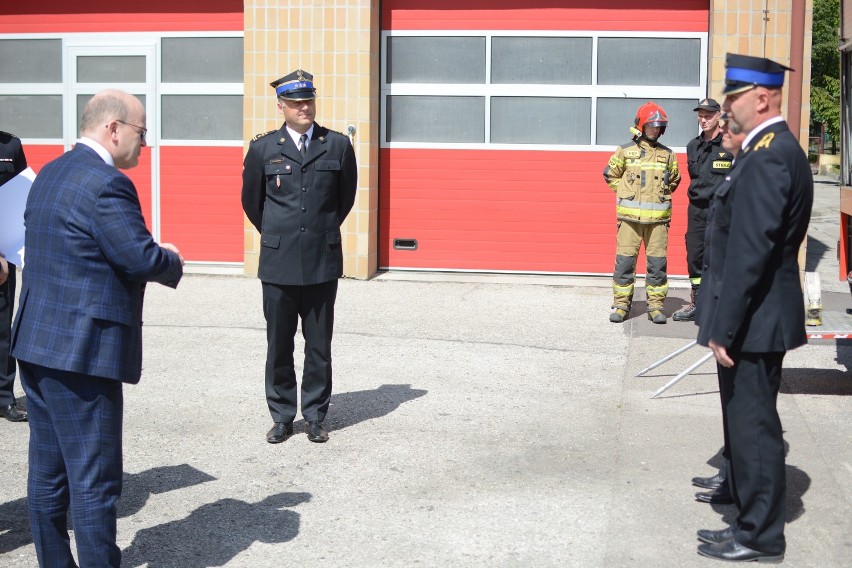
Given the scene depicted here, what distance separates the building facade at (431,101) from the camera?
42.3 ft

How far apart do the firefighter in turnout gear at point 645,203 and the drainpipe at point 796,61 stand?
93.8 inches

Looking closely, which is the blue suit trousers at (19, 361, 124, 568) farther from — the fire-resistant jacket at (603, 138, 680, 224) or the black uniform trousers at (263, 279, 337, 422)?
the fire-resistant jacket at (603, 138, 680, 224)

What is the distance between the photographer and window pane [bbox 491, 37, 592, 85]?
1304 centimetres

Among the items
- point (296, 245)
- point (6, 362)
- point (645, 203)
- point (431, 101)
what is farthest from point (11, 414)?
point (431, 101)

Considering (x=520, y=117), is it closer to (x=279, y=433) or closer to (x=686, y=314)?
(x=686, y=314)

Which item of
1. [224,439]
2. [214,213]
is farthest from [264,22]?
[224,439]

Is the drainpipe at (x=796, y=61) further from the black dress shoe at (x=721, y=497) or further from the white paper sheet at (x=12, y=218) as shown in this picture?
the white paper sheet at (x=12, y=218)

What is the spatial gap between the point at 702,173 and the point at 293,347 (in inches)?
201

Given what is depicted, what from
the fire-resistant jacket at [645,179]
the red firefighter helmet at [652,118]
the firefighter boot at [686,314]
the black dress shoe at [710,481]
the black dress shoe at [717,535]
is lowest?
the black dress shoe at [717,535]

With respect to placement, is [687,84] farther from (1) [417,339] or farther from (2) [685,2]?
(1) [417,339]

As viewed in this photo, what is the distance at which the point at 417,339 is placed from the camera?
31.9ft

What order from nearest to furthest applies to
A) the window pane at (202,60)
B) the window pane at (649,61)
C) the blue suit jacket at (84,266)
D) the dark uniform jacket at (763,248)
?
the blue suit jacket at (84,266) < the dark uniform jacket at (763,248) < the window pane at (649,61) < the window pane at (202,60)

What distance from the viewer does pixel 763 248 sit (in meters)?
4.60

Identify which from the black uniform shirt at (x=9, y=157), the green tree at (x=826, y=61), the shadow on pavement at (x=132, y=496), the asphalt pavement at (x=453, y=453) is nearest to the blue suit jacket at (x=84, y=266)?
the asphalt pavement at (x=453, y=453)
